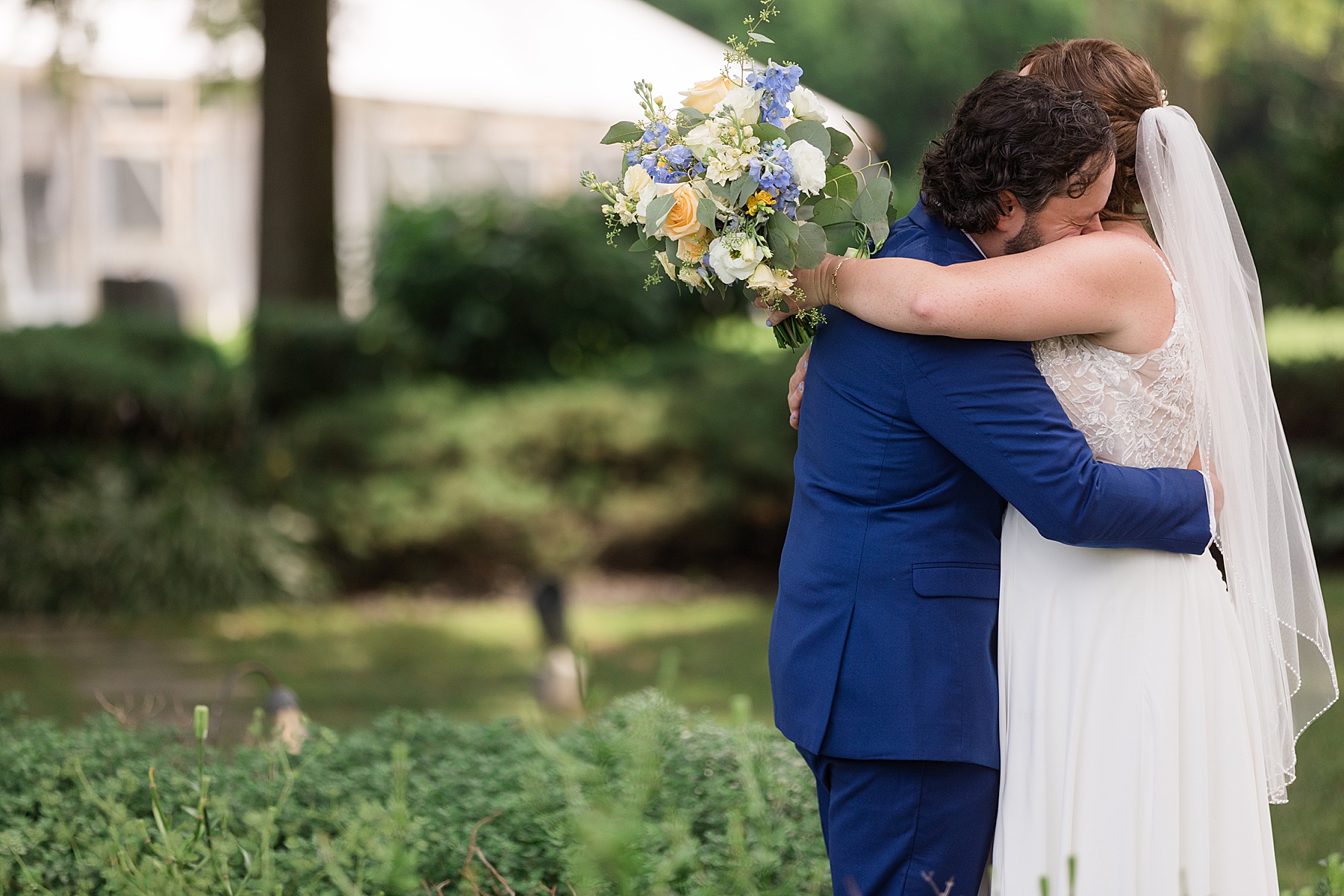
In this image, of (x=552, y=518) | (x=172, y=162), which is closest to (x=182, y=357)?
(x=552, y=518)

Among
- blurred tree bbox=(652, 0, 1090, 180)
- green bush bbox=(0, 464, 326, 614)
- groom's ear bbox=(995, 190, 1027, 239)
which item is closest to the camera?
Answer: groom's ear bbox=(995, 190, 1027, 239)

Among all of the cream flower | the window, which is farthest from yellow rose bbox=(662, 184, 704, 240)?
the window

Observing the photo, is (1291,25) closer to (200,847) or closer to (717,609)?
(717,609)

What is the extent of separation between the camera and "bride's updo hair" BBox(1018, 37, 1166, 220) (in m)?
2.65

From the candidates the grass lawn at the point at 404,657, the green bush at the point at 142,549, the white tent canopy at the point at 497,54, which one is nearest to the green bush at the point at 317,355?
the green bush at the point at 142,549

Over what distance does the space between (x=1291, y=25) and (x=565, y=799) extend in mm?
10893

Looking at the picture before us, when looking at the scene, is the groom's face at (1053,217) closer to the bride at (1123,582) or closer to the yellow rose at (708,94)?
the bride at (1123,582)

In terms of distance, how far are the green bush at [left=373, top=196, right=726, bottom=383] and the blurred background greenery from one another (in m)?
0.02

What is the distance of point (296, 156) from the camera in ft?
32.6

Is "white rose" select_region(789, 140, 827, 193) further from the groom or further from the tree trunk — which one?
the tree trunk

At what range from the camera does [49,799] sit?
10.8 feet

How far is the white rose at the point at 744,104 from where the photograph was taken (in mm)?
2404

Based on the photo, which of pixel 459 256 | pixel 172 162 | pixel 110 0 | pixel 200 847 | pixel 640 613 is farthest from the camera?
pixel 172 162

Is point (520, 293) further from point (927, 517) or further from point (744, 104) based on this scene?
point (927, 517)
